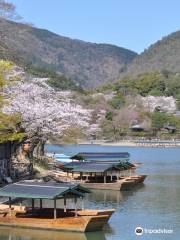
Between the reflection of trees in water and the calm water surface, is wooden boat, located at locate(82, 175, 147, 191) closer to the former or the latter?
the reflection of trees in water

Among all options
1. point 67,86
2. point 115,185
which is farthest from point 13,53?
point 67,86

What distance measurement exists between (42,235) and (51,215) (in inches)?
67.1

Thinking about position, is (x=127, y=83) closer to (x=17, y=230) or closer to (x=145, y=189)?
(x=145, y=189)

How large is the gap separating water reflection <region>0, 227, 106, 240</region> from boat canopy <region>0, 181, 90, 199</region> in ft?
4.90

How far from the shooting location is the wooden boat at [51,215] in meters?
22.1

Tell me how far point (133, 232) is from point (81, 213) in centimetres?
237

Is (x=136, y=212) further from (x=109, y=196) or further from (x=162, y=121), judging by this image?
(x=162, y=121)

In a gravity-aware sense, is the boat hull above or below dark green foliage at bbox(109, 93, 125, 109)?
below

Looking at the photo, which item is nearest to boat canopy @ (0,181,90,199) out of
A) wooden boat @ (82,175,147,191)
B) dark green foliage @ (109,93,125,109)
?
wooden boat @ (82,175,147,191)

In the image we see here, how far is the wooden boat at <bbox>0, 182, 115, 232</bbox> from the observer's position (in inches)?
872

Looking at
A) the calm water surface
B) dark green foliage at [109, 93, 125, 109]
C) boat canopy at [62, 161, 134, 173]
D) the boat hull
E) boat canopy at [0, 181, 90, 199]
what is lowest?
the calm water surface

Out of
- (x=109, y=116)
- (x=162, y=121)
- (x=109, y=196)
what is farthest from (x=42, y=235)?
(x=109, y=116)

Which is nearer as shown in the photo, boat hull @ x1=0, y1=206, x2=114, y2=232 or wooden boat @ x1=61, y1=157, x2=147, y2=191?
boat hull @ x1=0, y1=206, x2=114, y2=232

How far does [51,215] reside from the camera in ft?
77.8
